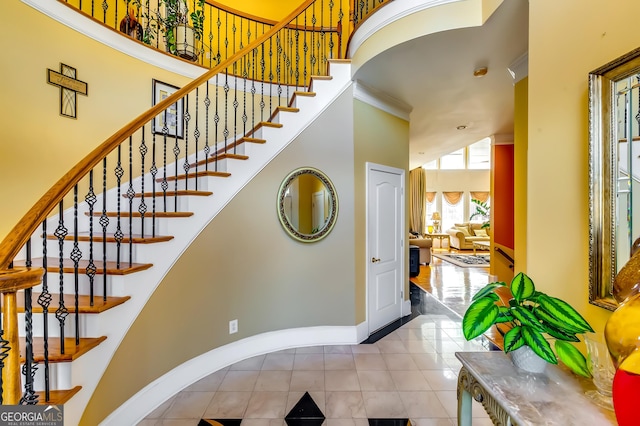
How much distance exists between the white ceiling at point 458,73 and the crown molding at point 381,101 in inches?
2.2

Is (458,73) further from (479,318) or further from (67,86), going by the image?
(67,86)

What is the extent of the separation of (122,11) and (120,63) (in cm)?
96

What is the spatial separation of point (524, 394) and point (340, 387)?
5.17 feet

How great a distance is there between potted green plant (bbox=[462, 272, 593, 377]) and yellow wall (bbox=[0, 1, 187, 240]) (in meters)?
3.42

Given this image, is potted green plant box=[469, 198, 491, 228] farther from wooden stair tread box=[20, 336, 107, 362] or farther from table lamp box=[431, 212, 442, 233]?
wooden stair tread box=[20, 336, 107, 362]

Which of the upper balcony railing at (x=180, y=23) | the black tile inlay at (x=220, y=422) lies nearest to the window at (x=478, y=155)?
the upper balcony railing at (x=180, y=23)

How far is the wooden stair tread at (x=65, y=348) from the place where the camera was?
1411 millimetres

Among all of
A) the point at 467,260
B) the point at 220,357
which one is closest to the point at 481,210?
the point at 467,260

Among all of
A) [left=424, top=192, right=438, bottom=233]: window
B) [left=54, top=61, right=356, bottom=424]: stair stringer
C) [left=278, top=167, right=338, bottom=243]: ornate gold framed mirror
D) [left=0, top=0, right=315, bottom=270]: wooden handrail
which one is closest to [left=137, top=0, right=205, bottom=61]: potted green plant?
[left=54, top=61, right=356, bottom=424]: stair stringer

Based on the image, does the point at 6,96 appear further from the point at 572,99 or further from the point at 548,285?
the point at 548,285

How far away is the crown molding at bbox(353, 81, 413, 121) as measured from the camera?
2988mm

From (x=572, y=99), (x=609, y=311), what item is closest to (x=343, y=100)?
(x=572, y=99)

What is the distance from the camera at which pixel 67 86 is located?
2629 mm

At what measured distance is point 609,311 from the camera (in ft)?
3.50
